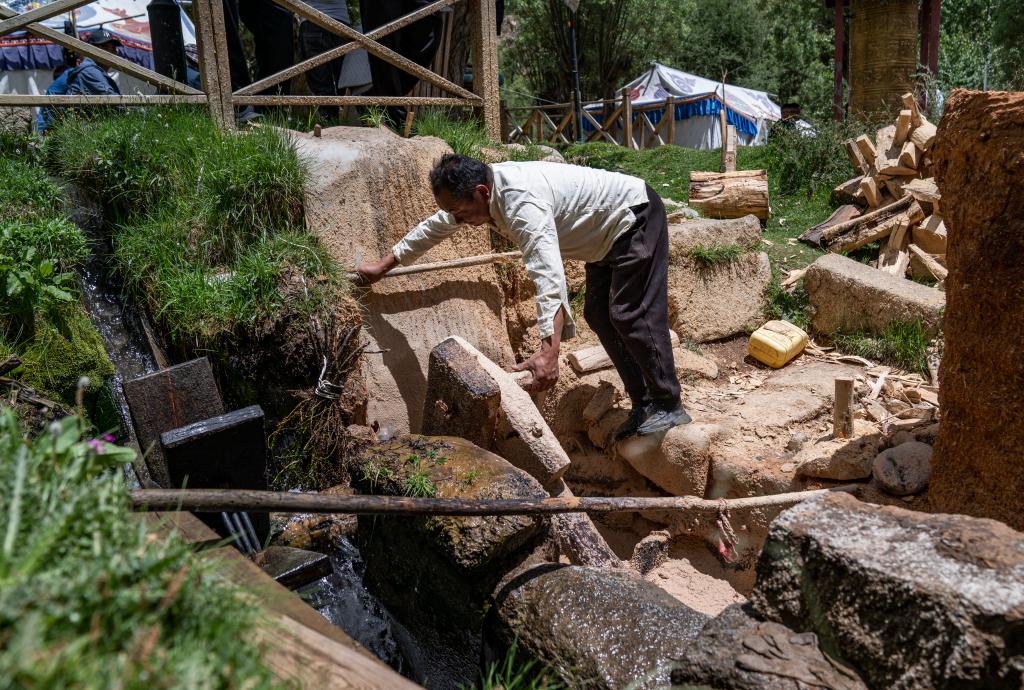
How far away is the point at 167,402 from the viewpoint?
152 inches

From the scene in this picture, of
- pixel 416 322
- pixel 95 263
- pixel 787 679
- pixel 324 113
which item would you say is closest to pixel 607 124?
pixel 324 113

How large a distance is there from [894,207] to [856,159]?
991mm

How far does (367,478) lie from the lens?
3848mm

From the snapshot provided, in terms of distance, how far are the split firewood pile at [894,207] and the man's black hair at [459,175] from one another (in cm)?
439

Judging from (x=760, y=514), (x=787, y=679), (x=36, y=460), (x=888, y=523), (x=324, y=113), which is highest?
(x=324, y=113)

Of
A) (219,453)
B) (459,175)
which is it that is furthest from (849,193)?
(219,453)

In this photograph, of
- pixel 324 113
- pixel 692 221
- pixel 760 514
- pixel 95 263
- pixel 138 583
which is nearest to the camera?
pixel 138 583

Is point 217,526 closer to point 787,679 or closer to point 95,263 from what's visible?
point 95,263

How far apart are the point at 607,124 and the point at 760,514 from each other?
12.4m

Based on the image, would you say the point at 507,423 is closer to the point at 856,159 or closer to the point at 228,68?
the point at 228,68

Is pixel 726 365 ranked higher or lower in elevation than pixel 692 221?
lower

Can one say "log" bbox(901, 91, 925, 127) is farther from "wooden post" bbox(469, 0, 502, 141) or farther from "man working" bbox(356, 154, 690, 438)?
"man working" bbox(356, 154, 690, 438)

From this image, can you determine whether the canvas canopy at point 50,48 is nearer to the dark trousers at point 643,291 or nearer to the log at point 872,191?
the dark trousers at point 643,291

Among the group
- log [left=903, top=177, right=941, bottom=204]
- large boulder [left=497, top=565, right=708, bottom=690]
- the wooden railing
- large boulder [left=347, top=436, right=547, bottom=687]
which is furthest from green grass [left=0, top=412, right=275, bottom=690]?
log [left=903, top=177, right=941, bottom=204]
